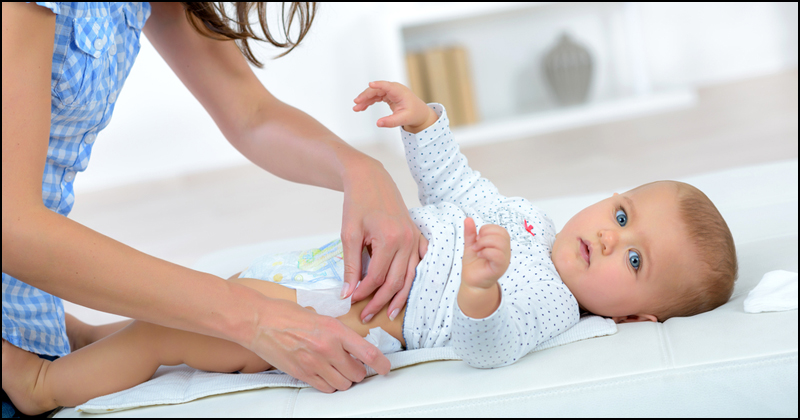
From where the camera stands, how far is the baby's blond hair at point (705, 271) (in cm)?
98

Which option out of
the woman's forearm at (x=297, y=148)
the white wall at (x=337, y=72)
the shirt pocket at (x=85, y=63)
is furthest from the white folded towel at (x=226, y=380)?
the white wall at (x=337, y=72)

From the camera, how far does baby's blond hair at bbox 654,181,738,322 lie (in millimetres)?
980

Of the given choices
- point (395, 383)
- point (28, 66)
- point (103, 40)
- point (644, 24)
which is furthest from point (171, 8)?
point (644, 24)

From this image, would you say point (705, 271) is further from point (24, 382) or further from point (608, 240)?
point (24, 382)

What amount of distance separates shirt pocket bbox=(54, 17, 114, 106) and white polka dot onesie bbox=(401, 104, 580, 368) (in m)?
0.51

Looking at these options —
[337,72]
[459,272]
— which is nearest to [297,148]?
[459,272]

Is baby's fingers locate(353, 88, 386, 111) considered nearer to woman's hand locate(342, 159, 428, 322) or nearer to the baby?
the baby

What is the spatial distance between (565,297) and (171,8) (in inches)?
33.2

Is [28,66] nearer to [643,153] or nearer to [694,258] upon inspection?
[694,258]

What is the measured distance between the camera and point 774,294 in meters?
0.85

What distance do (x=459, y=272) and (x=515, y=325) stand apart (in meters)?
0.18

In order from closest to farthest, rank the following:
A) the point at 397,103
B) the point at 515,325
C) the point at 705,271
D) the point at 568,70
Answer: the point at 515,325
the point at 705,271
the point at 397,103
the point at 568,70

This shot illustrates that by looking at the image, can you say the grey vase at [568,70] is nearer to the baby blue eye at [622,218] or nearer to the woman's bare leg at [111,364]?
the baby blue eye at [622,218]

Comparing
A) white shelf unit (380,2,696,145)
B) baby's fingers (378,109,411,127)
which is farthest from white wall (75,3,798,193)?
baby's fingers (378,109,411,127)
